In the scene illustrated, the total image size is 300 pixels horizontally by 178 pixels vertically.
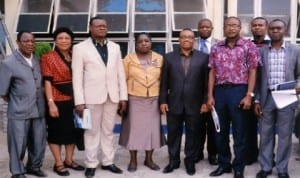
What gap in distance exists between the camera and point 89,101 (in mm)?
5852

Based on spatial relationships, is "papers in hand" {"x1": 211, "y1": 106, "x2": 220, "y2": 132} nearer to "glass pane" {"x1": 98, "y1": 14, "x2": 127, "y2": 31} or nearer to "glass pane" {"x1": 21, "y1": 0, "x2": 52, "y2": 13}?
"glass pane" {"x1": 98, "y1": 14, "x2": 127, "y2": 31}

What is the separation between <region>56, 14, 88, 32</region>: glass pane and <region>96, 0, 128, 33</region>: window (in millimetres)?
290

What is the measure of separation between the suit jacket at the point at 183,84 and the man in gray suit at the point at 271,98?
2.13 ft

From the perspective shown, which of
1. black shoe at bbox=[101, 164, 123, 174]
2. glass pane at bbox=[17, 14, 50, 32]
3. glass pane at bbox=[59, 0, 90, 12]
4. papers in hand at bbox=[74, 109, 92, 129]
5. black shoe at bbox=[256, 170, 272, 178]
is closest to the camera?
papers in hand at bbox=[74, 109, 92, 129]

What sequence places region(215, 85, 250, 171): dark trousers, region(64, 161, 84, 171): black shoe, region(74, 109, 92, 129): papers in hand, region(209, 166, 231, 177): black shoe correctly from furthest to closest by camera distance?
region(64, 161, 84, 171): black shoe → region(209, 166, 231, 177): black shoe → region(74, 109, 92, 129): papers in hand → region(215, 85, 250, 171): dark trousers

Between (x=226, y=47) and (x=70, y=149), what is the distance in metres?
2.21

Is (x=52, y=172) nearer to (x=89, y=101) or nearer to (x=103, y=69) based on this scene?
(x=89, y=101)

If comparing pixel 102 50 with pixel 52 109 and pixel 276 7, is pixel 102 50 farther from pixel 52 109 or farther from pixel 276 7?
pixel 276 7

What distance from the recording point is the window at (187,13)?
29.0 feet

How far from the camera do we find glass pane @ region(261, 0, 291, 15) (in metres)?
9.13

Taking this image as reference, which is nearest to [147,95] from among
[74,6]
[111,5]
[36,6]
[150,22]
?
[150,22]

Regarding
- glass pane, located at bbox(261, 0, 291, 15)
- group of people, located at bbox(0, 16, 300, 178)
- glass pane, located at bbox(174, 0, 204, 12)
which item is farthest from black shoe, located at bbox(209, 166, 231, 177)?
glass pane, located at bbox(261, 0, 291, 15)

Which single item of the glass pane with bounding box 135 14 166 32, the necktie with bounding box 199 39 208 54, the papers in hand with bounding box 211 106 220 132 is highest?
the glass pane with bounding box 135 14 166 32

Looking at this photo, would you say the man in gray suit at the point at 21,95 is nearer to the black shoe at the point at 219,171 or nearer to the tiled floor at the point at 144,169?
the tiled floor at the point at 144,169
